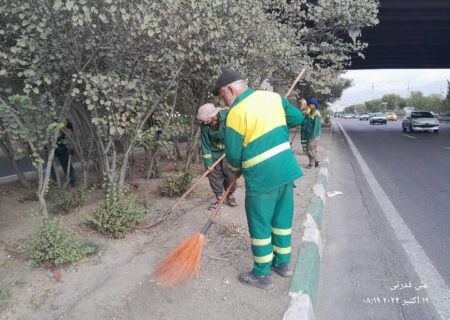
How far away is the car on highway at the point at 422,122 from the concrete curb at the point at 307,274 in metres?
22.8

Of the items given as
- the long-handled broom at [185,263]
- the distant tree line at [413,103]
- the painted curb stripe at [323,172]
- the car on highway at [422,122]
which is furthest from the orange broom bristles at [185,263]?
the distant tree line at [413,103]

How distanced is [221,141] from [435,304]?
307cm

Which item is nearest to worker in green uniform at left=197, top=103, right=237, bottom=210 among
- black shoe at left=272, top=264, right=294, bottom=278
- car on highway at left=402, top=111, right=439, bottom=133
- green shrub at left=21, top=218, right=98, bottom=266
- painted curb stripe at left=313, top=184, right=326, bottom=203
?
painted curb stripe at left=313, top=184, right=326, bottom=203

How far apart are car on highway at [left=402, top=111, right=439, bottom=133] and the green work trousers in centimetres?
2480

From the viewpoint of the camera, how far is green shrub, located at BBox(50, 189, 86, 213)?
5.58 meters

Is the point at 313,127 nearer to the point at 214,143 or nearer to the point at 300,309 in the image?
the point at 214,143

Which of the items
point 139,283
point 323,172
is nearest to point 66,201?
point 139,283

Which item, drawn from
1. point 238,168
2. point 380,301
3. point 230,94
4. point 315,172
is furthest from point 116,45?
point 315,172

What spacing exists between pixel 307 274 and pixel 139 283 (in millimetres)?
1431

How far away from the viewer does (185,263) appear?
3.62 metres

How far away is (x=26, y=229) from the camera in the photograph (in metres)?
5.08

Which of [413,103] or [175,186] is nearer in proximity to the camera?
[175,186]

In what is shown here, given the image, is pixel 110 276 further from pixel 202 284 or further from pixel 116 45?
pixel 116 45

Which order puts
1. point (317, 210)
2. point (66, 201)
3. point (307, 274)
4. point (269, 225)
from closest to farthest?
point (269, 225) → point (307, 274) → point (66, 201) → point (317, 210)
